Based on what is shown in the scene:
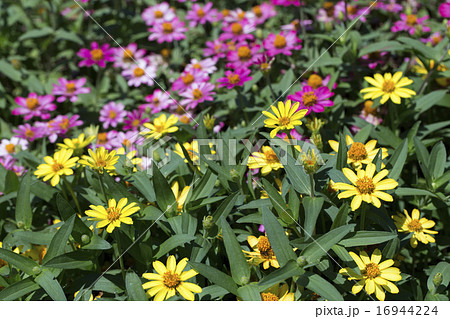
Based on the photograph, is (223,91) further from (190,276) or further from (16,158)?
(190,276)

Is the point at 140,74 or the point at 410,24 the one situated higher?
the point at 410,24

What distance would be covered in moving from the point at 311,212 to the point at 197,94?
106cm

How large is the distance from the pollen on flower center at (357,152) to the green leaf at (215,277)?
2.12 feet

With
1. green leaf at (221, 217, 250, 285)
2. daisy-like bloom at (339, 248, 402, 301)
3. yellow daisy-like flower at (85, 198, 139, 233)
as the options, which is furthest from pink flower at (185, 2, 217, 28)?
daisy-like bloom at (339, 248, 402, 301)

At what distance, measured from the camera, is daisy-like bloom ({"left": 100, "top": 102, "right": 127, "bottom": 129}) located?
99.8 inches

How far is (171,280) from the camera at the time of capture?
56.2 inches

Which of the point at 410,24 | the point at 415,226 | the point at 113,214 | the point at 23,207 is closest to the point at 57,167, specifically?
the point at 23,207

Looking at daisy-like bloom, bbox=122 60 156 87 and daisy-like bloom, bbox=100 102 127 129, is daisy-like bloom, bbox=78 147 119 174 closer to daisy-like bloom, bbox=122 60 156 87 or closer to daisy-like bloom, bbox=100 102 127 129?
daisy-like bloom, bbox=100 102 127 129

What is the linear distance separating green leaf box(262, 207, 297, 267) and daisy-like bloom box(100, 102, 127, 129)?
1.34m

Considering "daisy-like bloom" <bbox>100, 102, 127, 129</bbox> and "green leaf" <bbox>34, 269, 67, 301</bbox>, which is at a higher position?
"daisy-like bloom" <bbox>100, 102, 127, 129</bbox>

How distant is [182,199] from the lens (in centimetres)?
177

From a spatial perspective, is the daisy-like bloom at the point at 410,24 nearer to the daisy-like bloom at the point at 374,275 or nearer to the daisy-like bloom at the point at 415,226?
the daisy-like bloom at the point at 415,226

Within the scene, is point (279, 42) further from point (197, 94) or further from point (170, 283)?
point (170, 283)
